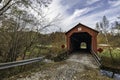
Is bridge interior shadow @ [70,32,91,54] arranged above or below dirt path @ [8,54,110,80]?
above

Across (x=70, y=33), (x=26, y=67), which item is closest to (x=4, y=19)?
(x=26, y=67)

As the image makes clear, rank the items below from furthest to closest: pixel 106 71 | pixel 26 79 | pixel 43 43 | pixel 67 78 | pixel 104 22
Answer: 1. pixel 104 22
2. pixel 43 43
3. pixel 106 71
4. pixel 67 78
5. pixel 26 79

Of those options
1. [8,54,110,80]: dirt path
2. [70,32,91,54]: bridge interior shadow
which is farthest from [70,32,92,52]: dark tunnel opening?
[8,54,110,80]: dirt path

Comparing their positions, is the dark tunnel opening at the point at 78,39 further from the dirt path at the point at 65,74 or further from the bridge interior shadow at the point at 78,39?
the dirt path at the point at 65,74

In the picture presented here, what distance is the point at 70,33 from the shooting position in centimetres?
1706

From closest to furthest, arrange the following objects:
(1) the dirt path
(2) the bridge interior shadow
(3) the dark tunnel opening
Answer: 1. (1) the dirt path
2. (3) the dark tunnel opening
3. (2) the bridge interior shadow

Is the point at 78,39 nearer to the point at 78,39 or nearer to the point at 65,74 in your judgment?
the point at 78,39

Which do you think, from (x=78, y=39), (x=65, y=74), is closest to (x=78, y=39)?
(x=78, y=39)

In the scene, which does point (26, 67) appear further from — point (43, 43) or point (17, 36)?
point (43, 43)

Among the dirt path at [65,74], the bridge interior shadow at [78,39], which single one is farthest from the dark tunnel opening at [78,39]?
the dirt path at [65,74]

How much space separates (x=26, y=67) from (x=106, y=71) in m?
5.14

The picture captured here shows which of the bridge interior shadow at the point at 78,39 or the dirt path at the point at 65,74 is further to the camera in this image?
the bridge interior shadow at the point at 78,39

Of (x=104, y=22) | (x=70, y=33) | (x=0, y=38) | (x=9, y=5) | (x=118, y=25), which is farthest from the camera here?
(x=104, y=22)

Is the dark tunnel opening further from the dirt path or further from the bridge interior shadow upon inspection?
the dirt path
